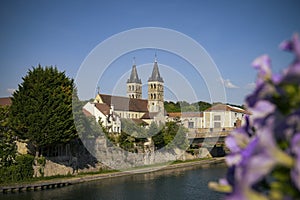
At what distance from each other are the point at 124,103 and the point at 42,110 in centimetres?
3679

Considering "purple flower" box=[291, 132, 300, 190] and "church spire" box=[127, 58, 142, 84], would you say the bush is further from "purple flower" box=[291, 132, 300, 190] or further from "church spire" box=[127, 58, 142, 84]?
"church spire" box=[127, 58, 142, 84]

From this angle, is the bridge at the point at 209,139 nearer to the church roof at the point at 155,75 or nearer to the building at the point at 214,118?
the building at the point at 214,118

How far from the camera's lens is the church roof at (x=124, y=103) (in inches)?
2331

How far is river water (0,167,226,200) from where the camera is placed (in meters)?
21.9

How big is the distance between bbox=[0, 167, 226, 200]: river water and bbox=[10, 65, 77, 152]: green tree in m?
3.57

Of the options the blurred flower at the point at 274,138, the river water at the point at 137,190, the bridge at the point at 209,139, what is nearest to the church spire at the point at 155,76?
the bridge at the point at 209,139

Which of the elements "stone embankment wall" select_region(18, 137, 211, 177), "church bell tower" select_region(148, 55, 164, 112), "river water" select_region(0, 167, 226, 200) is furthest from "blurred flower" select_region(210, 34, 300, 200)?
"church bell tower" select_region(148, 55, 164, 112)

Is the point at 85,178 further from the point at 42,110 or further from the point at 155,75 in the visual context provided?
the point at 155,75

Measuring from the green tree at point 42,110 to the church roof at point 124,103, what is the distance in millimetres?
30106

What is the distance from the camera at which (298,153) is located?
2.42 feet

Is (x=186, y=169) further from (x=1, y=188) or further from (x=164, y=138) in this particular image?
(x=1, y=188)

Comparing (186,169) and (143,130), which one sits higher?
(143,130)

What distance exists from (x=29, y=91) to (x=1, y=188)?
6695 millimetres

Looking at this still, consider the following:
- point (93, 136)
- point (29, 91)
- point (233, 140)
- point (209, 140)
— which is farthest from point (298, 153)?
point (209, 140)
